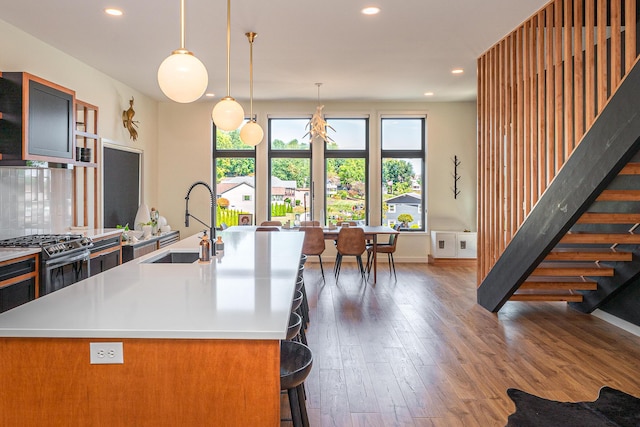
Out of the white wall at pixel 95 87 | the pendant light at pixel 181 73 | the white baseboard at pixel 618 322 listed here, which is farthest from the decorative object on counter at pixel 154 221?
the white baseboard at pixel 618 322

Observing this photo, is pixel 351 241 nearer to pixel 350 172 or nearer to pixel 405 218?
pixel 405 218

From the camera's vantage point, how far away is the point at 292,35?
4.86 metres

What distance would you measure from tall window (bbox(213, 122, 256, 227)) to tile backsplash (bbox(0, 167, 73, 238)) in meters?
3.29

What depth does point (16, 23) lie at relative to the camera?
443cm

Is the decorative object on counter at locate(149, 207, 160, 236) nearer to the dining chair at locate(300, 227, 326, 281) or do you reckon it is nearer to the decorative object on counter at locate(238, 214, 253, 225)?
the decorative object on counter at locate(238, 214, 253, 225)

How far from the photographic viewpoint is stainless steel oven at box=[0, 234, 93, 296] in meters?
3.83

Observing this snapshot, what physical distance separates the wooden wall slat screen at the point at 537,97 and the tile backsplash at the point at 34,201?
478 centimetres

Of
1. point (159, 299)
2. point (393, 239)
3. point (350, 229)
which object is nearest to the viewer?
point (159, 299)

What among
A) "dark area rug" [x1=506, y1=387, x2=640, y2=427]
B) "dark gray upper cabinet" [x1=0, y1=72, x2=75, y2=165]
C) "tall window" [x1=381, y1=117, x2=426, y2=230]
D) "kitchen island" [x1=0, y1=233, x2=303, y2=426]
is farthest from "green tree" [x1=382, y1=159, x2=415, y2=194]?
"kitchen island" [x1=0, y1=233, x2=303, y2=426]

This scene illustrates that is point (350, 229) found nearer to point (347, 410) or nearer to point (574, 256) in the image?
point (574, 256)

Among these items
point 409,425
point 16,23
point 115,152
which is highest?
point 16,23

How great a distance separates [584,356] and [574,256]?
0.95 m

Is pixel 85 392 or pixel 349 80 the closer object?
pixel 85 392

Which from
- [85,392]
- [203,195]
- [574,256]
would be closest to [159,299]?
[85,392]
